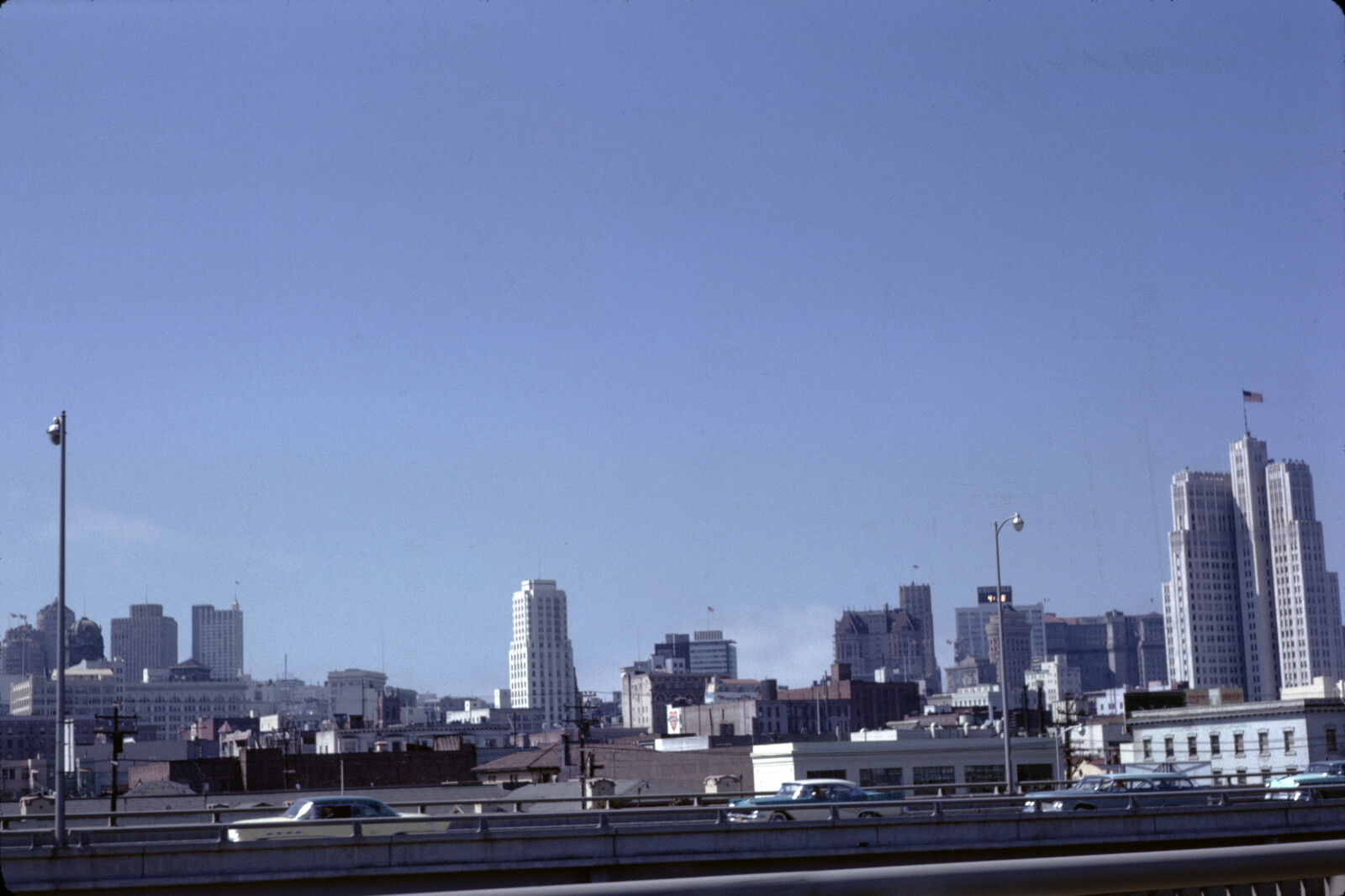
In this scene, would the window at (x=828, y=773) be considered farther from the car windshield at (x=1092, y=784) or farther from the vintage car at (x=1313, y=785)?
the car windshield at (x=1092, y=784)

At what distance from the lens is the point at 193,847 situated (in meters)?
27.9

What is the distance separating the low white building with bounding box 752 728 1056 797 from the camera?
8444cm

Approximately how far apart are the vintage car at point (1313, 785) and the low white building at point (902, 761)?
2313 cm

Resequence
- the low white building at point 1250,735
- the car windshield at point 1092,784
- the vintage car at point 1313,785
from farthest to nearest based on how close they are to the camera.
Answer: the low white building at point 1250,735 → the car windshield at point 1092,784 → the vintage car at point 1313,785

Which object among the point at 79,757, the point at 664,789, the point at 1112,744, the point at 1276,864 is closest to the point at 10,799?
the point at 79,757

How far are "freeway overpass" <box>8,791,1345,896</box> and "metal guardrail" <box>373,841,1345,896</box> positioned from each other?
52.9 feet

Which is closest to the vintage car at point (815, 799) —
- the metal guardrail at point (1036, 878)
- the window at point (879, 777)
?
the metal guardrail at point (1036, 878)

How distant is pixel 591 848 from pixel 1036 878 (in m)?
25.5

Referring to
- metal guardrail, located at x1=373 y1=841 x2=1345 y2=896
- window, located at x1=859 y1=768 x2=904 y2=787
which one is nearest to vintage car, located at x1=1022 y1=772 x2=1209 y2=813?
metal guardrail, located at x1=373 y1=841 x2=1345 y2=896

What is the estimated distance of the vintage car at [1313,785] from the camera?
137 feet

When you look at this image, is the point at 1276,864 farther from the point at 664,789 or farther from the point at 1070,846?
the point at 664,789

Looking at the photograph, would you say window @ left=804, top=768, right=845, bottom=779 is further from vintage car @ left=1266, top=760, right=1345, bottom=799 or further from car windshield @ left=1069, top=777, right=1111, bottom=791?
car windshield @ left=1069, top=777, right=1111, bottom=791

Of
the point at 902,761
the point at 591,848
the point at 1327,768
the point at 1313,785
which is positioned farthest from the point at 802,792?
the point at 902,761

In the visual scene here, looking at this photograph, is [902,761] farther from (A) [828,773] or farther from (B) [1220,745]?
(B) [1220,745]
